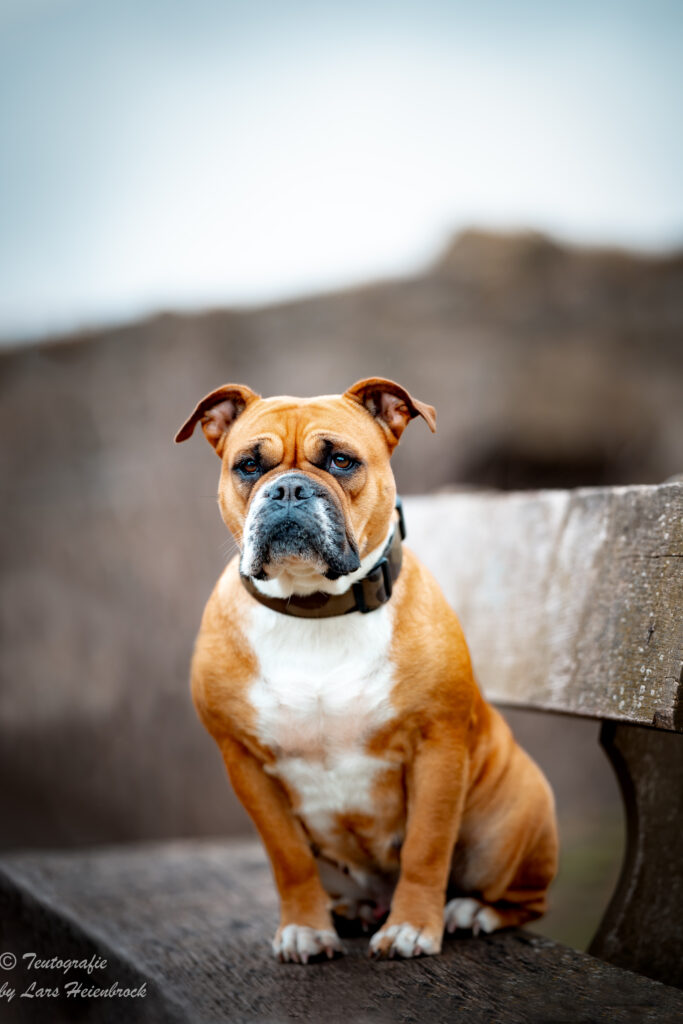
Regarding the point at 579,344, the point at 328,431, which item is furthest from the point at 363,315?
the point at 328,431

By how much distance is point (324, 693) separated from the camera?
209 centimetres

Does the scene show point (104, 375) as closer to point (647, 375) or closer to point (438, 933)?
point (647, 375)

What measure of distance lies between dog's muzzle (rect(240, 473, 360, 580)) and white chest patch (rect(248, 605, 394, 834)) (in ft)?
0.53

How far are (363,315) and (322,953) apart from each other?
19.4 ft

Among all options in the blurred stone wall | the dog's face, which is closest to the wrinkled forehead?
the dog's face

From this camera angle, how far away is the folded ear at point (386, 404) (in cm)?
226

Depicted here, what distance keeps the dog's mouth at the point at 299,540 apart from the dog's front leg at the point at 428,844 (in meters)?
0.45

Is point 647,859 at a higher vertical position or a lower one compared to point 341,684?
lower

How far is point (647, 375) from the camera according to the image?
7613 millimetres

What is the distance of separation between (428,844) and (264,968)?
0.48 m

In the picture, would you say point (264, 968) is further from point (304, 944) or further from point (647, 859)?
point (647, 859)

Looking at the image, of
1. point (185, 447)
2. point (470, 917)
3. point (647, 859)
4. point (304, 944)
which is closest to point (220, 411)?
point (304, 944)

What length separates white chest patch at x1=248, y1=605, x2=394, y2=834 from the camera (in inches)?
82.4

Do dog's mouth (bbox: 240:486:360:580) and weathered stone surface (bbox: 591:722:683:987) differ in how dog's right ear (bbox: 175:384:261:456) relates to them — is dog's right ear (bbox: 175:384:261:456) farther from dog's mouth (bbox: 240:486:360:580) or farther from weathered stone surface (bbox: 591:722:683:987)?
weathered stone surface (bbox: 591:722:683:987)
